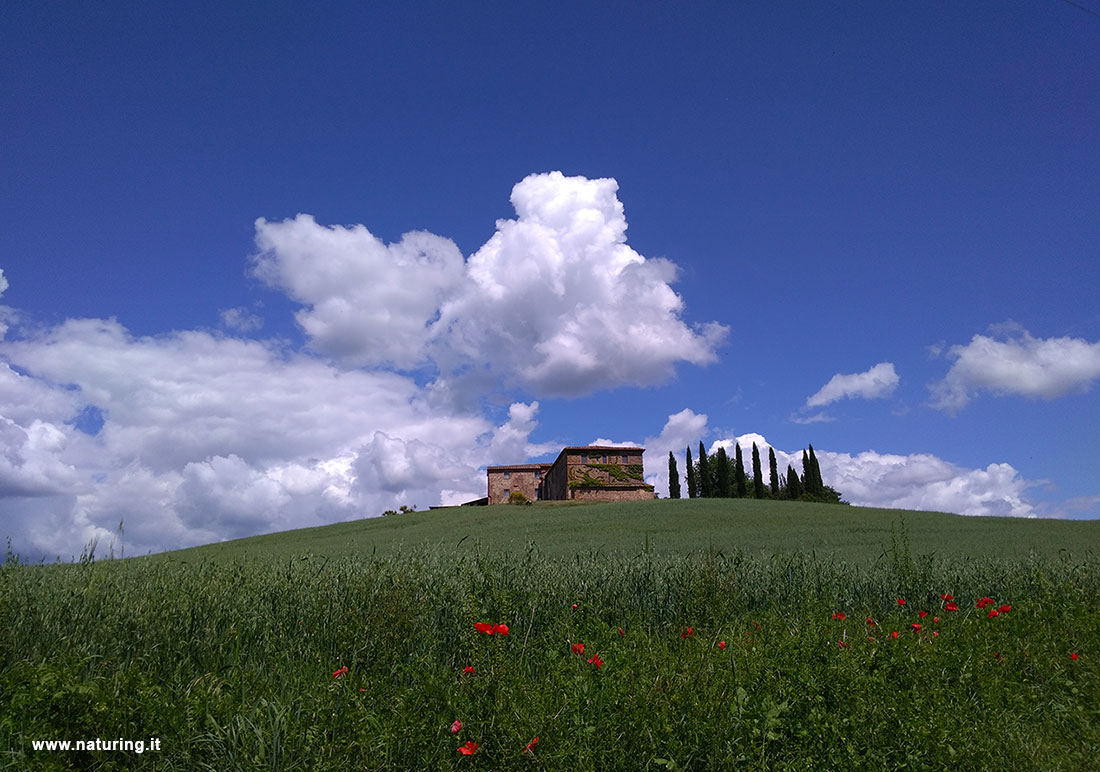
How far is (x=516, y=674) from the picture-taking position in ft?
17.4

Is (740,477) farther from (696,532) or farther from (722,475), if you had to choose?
(696,532)

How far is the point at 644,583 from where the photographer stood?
870cm

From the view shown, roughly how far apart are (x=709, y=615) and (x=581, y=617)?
63.0 inches

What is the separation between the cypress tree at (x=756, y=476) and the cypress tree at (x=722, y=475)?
283cm

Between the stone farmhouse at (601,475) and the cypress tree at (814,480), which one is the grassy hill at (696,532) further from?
the cypress tree at (814,480)

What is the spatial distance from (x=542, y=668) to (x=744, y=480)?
220 feet

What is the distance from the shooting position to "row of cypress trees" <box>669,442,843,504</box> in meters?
67.5

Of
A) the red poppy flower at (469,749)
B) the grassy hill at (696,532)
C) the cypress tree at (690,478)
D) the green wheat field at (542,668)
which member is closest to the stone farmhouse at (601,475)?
the grassy hill at (696,532)

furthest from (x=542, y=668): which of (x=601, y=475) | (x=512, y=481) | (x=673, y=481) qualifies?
(x=673, y=481)

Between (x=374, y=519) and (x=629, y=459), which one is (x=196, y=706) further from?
(x=629, y=459)

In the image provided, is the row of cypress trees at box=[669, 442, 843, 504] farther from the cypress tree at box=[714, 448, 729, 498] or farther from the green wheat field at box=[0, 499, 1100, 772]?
the green wheat field at box=[0, 499, 1100, 772]

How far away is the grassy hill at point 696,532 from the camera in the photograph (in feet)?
61.6

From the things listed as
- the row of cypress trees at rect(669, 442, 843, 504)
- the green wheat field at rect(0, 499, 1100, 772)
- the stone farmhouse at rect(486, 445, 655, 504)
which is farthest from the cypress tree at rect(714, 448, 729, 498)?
the green wheat field at rect(0, 499, 1100, 772)

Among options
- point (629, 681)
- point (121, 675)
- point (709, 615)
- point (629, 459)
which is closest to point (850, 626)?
point (709, 615)
